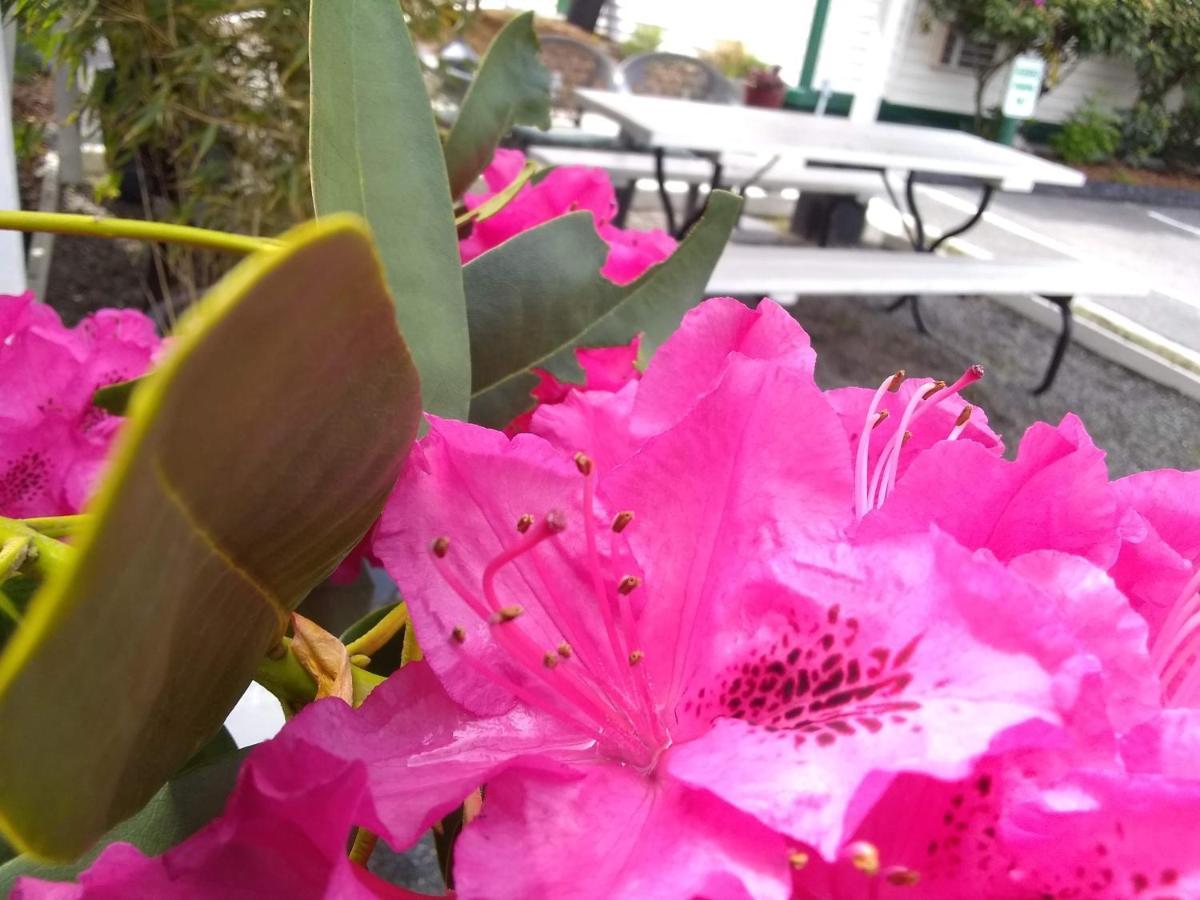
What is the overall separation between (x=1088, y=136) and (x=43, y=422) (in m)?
3.76

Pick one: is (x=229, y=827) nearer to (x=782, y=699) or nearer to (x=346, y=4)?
(x=782, y=699)

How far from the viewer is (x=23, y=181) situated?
7.75 feet

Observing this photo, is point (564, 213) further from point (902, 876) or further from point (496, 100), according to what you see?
point (902, 876)

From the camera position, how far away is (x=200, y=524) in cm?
14

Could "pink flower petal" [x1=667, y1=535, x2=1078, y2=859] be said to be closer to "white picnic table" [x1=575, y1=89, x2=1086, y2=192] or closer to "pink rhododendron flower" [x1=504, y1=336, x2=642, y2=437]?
"pink rhododendron flower" [x1=504, y1=336, x2=642, y2=437]

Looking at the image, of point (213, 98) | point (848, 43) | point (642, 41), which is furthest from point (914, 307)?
point (213, 98)

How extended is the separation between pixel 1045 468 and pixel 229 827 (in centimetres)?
18

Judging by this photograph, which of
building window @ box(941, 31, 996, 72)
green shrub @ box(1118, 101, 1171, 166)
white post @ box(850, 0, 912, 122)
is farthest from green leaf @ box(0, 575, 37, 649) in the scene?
white post @ box(850, 0, 912, 122)

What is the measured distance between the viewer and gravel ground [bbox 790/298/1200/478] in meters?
2.82

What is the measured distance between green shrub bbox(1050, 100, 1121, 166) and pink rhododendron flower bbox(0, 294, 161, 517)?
3.29 m

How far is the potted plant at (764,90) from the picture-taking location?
4707 millimetres

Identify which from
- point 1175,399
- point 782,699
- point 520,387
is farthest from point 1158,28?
point 782,699

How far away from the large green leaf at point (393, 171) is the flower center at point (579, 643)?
73 millimetres

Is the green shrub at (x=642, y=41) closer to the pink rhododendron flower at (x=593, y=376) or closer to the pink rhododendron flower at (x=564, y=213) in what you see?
the pink rhododendron flower at (x=564, y=213)
